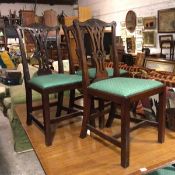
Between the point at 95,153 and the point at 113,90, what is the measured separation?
581mm

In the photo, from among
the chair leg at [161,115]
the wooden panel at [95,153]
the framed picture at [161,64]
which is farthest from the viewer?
the framed picture at [161,64]

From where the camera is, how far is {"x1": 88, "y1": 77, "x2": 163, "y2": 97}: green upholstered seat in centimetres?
162

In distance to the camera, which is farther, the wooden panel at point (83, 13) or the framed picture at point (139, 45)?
the wooden panel at point (83, 13)

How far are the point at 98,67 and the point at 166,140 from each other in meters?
0.85

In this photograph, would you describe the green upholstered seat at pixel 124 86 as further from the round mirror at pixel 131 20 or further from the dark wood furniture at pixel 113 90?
the round mirror at pixel 131 20

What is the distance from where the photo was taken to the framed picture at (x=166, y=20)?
4.69 meters

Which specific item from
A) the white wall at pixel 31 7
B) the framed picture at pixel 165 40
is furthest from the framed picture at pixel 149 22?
the white wall at pixel 31 7

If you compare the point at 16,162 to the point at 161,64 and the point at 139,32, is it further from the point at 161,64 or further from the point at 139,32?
the point at 139,32

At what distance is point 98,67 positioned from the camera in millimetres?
2053

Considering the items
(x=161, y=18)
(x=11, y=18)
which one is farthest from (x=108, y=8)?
(x=11, y=18)

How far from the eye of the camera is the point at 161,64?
12.9ft

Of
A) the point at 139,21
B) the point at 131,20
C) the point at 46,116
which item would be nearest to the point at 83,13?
the point at 131,20

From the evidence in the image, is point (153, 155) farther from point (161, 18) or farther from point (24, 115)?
point (161, 18)

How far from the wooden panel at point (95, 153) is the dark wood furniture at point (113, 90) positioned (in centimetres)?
9
